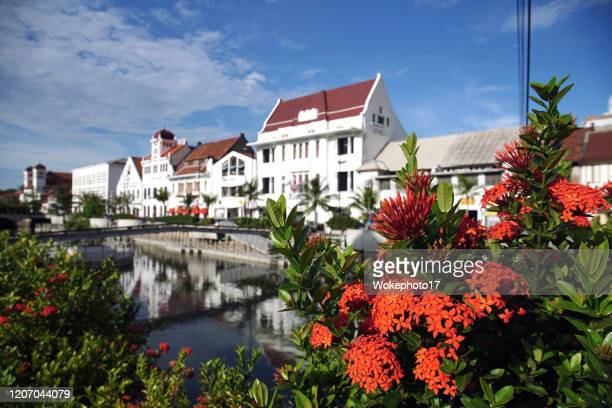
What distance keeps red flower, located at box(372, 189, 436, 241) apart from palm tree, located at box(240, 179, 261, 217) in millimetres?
46206

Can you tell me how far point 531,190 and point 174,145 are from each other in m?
75.3

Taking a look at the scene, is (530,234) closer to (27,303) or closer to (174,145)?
(27,303)

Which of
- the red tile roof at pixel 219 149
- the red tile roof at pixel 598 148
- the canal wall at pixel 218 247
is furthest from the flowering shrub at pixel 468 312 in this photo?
the red tile roof at pixel 219 149

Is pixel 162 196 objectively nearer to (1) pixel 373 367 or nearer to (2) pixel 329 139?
(2) pixel 329 139

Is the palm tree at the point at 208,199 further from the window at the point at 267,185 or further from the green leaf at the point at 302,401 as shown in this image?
the green leaf at the point at 302,401

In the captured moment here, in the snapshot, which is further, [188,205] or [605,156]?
[188,205]

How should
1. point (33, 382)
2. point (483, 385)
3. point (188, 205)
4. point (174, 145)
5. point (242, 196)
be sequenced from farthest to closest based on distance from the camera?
point (174, 145)
point (188, 205)
point (242, 196)
point (33, 382)
point (483, 385)

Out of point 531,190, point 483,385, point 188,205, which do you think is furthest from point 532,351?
point 188,205

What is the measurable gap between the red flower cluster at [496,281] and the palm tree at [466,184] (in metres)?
28.6

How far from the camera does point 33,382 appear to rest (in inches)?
223

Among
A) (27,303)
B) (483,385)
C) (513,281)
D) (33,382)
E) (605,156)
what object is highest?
(605,156)

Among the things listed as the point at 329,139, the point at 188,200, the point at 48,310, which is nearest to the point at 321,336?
the point at 48,310

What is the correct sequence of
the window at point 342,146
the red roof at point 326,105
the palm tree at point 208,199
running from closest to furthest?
the window at point 342,146 < the red roof at point 326,105 < the palm tree at point 208,199

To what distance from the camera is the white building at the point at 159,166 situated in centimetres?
6750
